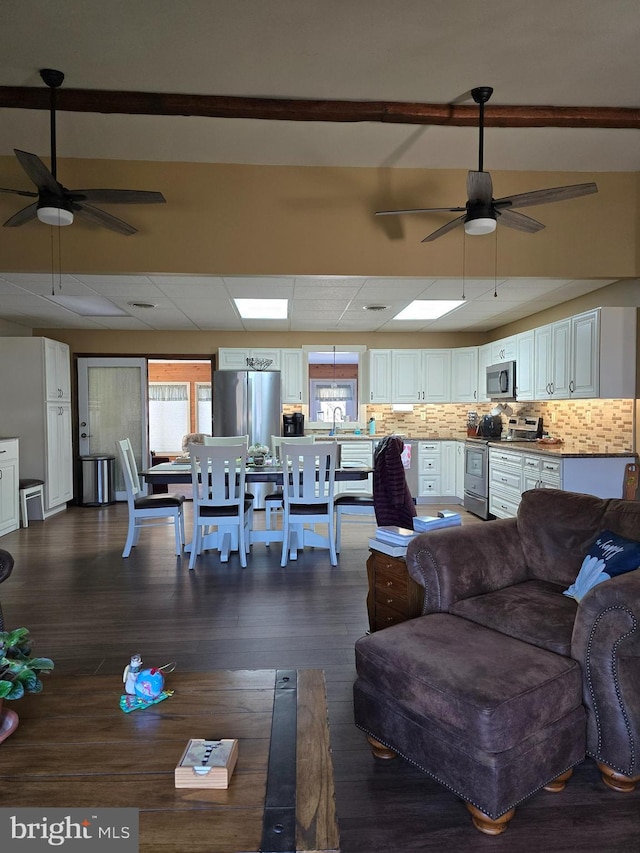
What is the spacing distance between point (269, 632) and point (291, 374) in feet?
17.0

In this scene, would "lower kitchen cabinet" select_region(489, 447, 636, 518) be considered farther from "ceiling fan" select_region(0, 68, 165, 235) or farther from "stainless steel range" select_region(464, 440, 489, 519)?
"ceiling fan" select_region(0, 68, 165, 235)

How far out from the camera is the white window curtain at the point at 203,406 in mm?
11164

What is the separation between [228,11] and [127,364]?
6.18m

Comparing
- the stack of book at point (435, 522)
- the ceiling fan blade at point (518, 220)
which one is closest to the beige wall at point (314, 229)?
the ceiling fan blade at point (518, 220)

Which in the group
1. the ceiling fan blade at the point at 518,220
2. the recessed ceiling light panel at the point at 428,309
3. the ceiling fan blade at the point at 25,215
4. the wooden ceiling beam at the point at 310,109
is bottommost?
the ceiling fan blade at the point at 25,215

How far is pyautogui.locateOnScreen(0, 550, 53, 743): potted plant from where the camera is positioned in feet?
Result: 4.52

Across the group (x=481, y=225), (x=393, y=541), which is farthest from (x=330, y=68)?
(x=393, y=541)

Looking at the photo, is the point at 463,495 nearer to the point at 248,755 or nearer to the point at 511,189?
the point at 511,189

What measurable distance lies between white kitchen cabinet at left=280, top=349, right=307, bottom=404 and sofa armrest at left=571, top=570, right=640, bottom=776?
20.6ft

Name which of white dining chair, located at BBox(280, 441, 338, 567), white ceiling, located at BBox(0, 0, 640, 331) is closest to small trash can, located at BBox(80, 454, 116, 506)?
white dining chair, located at BBox(280, 441, 338, 567)

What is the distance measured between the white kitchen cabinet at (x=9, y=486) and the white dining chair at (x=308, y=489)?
3.24m

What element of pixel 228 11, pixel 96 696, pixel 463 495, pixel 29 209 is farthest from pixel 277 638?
pixel 463 495

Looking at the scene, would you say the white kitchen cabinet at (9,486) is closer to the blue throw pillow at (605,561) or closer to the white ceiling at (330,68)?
the white ceiling at (330,68)

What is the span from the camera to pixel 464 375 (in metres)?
7.86
